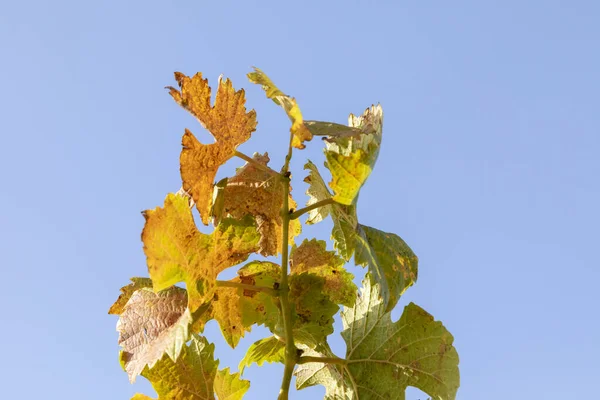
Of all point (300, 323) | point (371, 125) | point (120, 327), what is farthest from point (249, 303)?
point (371, 125)

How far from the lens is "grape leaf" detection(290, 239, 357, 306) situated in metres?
1.25

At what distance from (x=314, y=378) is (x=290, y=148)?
0.52m

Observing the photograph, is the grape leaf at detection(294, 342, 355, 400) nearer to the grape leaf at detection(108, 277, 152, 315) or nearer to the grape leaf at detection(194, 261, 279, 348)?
the grape leaf at detection(194, 261, 279, 348)

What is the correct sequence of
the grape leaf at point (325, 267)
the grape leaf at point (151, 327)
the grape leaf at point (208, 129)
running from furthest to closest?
the grape leaf at point (325, 267) → the grape leaf at point (208, 129) → the grape leaf at point (151, 327)

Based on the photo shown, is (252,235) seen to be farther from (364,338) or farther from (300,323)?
(364,338)

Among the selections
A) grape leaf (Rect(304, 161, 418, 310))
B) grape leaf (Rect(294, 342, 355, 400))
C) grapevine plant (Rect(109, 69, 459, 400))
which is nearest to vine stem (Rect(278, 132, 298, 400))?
grapevine plant (Rect(109, 69, 459, 400))

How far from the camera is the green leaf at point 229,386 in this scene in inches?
46.9

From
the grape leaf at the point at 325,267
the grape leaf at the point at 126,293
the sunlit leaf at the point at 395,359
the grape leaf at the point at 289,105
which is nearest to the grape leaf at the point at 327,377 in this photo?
the sunlit leaf at the point at 395,359

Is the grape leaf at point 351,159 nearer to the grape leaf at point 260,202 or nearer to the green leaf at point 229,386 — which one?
the grape leaf at point 260,202

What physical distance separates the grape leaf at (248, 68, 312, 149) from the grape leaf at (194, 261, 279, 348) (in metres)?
0.26

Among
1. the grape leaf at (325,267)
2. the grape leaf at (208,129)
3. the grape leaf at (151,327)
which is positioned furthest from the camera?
the grape leaf at (325,267)

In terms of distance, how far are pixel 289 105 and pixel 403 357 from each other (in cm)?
56

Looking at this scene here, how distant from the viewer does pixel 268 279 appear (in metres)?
1.23

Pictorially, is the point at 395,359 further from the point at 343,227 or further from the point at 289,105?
the point at 289,105
